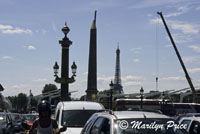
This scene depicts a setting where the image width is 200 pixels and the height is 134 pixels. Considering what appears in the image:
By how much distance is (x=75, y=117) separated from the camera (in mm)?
13172

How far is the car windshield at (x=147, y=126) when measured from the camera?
704 cm

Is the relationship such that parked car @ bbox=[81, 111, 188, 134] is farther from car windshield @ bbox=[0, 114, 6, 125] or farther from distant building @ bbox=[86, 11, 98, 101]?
distant building @ bbox=[86, 11, 98, 101]

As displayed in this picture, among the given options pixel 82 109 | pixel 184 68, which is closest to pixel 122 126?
pixel 82 109

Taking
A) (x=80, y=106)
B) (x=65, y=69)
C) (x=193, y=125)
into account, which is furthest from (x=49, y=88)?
(x=193, y=125)

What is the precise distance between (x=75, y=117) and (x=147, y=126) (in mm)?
6228

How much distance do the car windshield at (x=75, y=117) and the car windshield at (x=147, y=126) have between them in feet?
18.7

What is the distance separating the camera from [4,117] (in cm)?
1692

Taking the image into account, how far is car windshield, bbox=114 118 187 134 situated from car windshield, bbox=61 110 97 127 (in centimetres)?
571

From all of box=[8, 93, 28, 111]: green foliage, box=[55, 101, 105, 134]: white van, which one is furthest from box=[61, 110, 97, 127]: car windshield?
box=[8, 93, 28, 111]: green foliage

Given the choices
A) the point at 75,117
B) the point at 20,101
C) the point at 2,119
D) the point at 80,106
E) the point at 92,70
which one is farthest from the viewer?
the point at 20,101

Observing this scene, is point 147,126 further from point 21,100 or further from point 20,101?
point 21,100

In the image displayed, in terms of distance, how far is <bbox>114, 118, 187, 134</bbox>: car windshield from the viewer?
23.1 ft

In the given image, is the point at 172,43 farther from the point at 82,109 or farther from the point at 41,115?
the point at 41,115

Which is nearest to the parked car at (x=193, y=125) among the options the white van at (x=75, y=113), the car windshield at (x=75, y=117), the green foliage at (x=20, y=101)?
the white van at (x=75, y=113)
